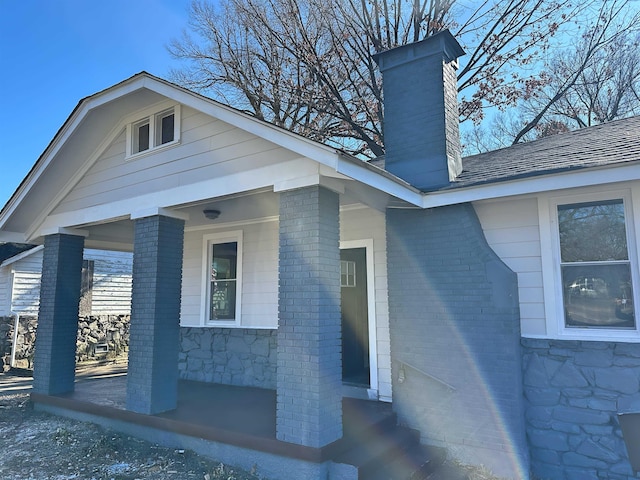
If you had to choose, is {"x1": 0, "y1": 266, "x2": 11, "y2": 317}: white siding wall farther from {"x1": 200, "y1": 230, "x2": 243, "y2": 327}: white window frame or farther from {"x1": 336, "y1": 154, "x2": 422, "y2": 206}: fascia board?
{"x1": 336, "y1": 154, "x2": 422, "y2": 206}: fascia board

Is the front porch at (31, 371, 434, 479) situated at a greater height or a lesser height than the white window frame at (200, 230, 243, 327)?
lesser

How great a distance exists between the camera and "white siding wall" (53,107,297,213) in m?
4.70

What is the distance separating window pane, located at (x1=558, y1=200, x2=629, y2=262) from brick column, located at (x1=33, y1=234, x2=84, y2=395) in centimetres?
688

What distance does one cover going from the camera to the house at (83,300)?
1141 cm

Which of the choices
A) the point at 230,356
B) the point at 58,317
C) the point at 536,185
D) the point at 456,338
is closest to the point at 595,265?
the point at 536,185

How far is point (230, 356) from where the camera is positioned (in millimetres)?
7172

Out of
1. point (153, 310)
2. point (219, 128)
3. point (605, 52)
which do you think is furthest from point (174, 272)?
point (605, 52)

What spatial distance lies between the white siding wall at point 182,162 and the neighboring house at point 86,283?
20.7ft

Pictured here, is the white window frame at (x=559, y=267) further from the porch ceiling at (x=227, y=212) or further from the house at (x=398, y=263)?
the porch ceiling at (x=227, y=212)

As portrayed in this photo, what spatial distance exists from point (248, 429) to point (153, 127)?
4.01 metres

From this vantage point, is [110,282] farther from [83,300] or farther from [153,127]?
[153,127]

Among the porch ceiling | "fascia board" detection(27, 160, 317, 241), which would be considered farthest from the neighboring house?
"fascia board" detection(27, 160, 317, 241)

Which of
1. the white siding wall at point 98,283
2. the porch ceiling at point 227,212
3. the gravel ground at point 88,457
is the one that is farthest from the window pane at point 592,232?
the white siding wall at point 98,283

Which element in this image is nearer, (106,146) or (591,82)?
(106,146)
